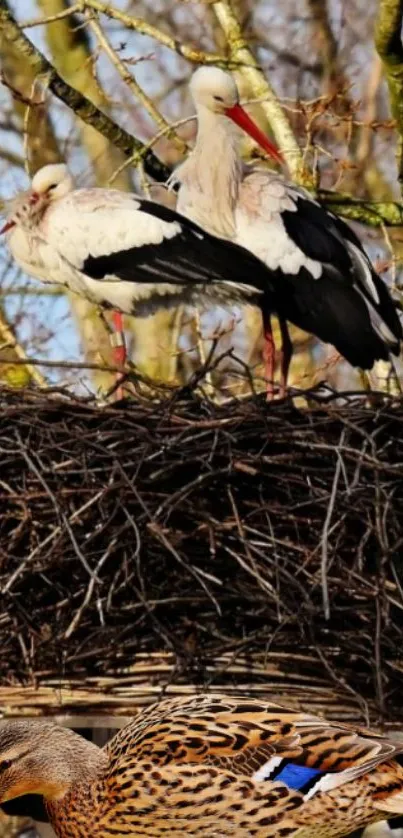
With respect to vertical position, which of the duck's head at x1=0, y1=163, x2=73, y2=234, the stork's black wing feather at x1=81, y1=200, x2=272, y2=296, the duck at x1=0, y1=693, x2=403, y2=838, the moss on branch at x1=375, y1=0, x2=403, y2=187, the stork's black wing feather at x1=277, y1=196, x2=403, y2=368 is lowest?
the duck at x1=0, y1=693, x2=403, y2=838

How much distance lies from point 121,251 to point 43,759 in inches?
95.6

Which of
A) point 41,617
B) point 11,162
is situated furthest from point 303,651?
point 11,162

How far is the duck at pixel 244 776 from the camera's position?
4.42 m

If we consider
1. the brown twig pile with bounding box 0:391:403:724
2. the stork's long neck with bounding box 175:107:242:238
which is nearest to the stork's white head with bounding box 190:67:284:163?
the stork's long neck with bounding box 175:107:242:238

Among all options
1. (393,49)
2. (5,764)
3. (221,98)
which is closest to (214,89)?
(221,98)

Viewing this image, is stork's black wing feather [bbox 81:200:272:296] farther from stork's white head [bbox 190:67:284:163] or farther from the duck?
the duck

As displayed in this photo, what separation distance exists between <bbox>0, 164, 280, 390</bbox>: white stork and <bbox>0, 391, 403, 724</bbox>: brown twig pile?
1.37 meters

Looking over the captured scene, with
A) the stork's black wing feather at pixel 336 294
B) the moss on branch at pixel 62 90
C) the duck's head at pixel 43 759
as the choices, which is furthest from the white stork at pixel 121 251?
the duck's head at pixel 43 759

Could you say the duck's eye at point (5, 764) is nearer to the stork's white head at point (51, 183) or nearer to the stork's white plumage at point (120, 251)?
the stork's white plumage at point (120, 251)

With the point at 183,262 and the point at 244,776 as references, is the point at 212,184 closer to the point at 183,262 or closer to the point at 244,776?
the point at 183,262

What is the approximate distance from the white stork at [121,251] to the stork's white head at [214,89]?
0.69 meters

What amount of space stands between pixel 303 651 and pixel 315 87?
492 centimetres

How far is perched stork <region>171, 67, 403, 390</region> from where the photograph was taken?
6637 millimetres

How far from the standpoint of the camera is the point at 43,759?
468cm
